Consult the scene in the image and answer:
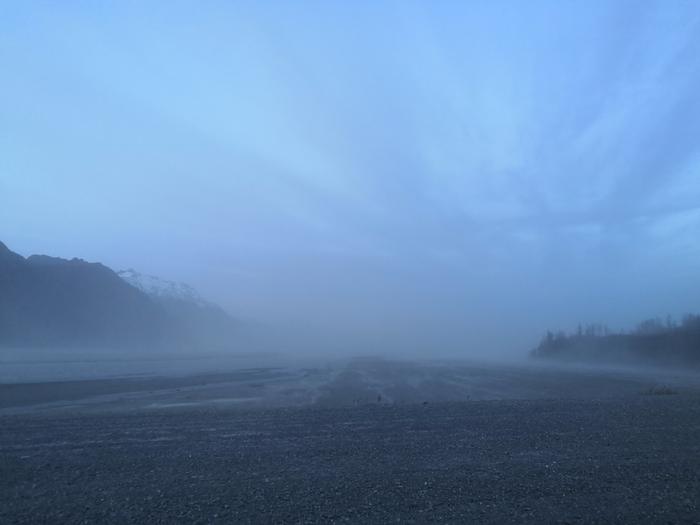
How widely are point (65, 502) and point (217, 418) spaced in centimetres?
1045

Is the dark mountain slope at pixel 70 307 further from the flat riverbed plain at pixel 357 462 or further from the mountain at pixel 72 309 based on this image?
the flat riverbed plain at pixel 357 462

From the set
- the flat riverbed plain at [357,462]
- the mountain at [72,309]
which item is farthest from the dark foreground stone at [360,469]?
the mountain at [72,309]

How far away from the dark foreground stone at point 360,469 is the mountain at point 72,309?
120 metres

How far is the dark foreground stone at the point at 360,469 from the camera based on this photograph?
926 centimetres

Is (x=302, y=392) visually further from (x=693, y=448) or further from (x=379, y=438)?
(x=693, y=448)

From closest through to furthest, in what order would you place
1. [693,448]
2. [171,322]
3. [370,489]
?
1. [370,489]
2. [693,448]
3. [171,322]

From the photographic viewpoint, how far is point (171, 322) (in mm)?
196875

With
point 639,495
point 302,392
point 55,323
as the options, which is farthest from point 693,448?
point 55,323

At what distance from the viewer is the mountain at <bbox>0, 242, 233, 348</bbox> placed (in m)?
129

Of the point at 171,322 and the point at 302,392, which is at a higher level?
the point at 171,322

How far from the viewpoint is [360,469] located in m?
12.0

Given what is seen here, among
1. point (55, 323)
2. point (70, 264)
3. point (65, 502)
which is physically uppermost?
point (70, 264)

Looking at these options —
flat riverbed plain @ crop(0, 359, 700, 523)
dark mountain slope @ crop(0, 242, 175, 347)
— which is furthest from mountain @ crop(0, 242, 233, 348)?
flat riverbed plain @ crop(0, 359, 700, 523)

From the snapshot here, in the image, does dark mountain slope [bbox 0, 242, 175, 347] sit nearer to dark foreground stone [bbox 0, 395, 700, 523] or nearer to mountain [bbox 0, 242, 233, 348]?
mountain [bbox 0, 242, 233, 348]
